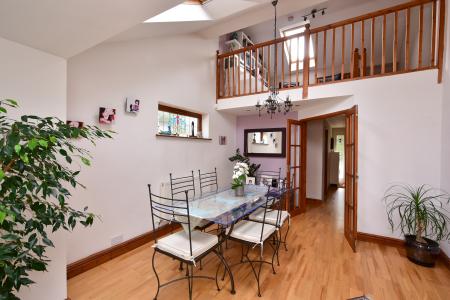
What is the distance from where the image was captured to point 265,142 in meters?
4.87

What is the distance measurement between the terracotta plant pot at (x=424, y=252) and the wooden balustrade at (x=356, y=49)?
199 cm

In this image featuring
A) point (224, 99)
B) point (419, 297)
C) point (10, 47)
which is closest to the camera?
point (10, 47)

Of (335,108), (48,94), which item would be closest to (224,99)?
(335,108)

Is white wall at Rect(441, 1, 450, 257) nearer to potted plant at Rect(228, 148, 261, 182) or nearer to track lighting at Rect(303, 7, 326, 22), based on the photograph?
track lighting at Rect(303, 7, 326, 22)

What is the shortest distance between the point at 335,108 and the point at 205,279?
3.06 metres

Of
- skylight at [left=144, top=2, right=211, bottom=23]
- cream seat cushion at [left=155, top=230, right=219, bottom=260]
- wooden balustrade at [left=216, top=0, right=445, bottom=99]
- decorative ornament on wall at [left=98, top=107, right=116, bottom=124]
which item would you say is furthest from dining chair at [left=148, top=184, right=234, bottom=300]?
wooden balustrade at [left=216, top=0, right=445, bottom=99]

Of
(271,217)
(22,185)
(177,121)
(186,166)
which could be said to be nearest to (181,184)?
(186,166)

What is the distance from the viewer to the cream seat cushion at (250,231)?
6.63ft

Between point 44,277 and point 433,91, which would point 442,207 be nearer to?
point 433,91

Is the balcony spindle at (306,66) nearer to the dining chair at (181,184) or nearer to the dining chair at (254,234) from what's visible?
the dining chair at (254,234)

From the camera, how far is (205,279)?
2.12m

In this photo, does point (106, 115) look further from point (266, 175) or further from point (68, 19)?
point (266, 175)

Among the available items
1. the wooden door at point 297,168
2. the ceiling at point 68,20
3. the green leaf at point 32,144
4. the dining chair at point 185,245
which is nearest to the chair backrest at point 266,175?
the wooden door at point 297,168

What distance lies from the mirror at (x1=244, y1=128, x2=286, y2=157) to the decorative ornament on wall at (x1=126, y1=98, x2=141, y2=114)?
2.89m
